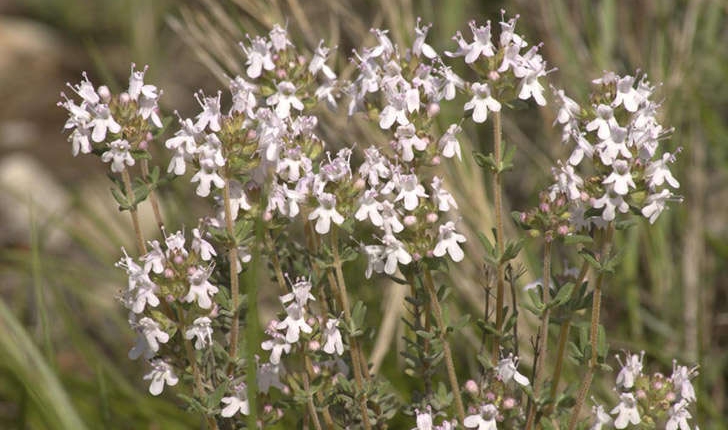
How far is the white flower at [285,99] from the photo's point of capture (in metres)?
1.62

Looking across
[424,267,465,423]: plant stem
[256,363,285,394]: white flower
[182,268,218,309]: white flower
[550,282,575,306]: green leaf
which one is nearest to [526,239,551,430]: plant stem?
[550,282,575,306]: green leaf

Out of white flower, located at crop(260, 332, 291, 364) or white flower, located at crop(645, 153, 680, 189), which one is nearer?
white flower, located at crop(645, 153, 680, 189)

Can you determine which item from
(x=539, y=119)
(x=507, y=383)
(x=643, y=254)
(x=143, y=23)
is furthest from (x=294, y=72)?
(x=143, y=23)

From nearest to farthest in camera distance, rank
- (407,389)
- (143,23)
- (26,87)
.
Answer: (407,389)
(143,23)
(26,87)

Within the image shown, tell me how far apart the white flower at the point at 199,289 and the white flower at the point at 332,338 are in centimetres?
20

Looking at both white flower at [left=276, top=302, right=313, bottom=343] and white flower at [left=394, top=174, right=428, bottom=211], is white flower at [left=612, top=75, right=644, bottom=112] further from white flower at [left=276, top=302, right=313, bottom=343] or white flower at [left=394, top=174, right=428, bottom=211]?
white flower at [left=276, top=302, right=313, bottom=343]

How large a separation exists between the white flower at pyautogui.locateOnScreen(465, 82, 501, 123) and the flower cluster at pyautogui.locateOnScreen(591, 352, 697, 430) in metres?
0.48

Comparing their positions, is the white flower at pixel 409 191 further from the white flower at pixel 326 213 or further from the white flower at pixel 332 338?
the white flower at pixel 332 338

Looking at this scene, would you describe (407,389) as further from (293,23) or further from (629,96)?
(629,96)

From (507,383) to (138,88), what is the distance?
2.78 ft

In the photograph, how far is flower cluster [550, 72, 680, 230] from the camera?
147 cm

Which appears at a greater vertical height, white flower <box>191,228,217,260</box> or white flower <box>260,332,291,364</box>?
white flower <box>191,228,217,260</box>

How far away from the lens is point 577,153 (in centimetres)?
152

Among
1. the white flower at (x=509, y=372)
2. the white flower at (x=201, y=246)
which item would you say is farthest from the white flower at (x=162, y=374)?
the white flower at (x=509, y=372)
